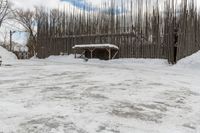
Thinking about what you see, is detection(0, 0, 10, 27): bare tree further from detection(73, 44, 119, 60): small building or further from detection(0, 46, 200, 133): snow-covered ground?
detection(0, 46, 200, 133): snow-covered ground

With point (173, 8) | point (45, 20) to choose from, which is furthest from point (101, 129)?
point (45, 20)

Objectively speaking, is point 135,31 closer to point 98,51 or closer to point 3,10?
point 98,51

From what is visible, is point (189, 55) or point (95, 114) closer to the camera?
point (95, 114)

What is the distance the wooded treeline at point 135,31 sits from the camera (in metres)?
15.4

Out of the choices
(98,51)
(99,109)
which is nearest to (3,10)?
(98,51)

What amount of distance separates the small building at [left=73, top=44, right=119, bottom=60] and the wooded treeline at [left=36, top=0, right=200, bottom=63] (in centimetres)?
51

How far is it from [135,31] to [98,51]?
3.37m

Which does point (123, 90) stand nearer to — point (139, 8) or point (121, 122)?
point (121, 122)

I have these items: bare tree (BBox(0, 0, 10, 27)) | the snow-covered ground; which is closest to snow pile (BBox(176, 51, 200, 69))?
the snow-covered ground

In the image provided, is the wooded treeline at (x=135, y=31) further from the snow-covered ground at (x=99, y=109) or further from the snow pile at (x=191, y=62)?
the snow-covered ground at (x=99, y=109)

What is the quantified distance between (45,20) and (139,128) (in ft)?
68.8

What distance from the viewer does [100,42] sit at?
20.0 meters

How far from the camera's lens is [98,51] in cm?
2050

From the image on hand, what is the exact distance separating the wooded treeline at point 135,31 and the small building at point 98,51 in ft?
1.68
